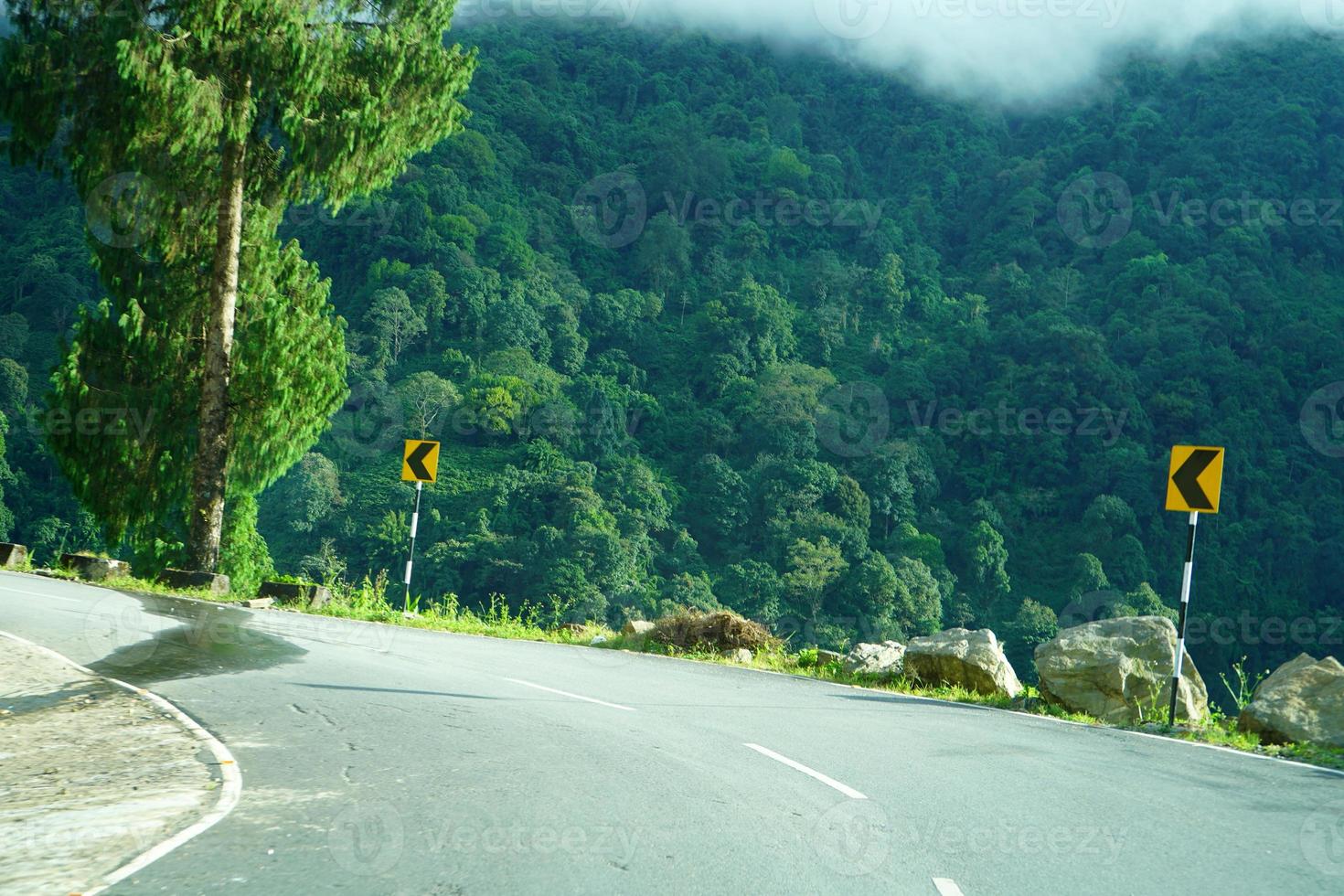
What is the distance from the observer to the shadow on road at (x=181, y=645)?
33.3ft

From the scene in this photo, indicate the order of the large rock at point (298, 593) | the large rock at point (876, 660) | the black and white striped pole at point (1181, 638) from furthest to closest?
the large rock at point (298, 593), the large rock at point (876, 660), the black and white striped pole at point (1181, 638)

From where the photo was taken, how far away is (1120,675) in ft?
40.4

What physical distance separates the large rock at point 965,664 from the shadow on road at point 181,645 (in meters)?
7.05

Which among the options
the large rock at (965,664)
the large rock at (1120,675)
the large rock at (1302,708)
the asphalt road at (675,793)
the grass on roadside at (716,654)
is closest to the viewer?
the asphalt road at (675,793)

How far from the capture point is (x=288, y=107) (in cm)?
2122

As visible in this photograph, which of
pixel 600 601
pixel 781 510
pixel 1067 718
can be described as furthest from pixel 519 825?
pixel 781 510

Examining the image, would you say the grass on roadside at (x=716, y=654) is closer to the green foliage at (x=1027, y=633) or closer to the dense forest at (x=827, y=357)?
the dense forest at (x=827, y=357)

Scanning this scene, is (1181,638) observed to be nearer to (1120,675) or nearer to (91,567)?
(1120,675)

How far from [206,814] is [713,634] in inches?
462

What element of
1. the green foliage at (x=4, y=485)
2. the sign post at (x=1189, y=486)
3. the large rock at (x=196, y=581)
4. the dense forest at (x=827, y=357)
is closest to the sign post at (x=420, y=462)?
the large rock at (x=196, y=581)

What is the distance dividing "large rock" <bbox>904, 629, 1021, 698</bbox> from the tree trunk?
13.0 metres

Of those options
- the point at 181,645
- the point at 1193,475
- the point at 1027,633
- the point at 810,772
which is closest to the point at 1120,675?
the point at 1193,475

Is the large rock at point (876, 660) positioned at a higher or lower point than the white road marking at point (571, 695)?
higher

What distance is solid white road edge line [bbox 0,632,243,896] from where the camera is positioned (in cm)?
473
